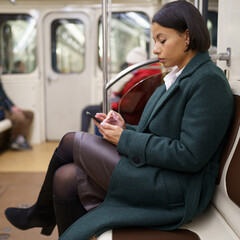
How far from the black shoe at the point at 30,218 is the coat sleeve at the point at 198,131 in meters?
0.68

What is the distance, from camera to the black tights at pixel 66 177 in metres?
1.26

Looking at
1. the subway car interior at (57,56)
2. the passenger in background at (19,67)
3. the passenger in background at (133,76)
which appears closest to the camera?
the passenger in background at (133,76)

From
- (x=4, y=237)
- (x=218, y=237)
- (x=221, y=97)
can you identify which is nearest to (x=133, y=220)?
(x=218, y=237)

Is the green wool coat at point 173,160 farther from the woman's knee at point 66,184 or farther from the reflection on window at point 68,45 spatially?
the reflection on window at point 68,45

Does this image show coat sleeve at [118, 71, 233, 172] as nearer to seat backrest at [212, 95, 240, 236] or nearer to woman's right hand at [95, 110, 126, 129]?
seat backrest at [212, 95, 240, 236]

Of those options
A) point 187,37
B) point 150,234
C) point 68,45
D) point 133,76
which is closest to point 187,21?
point 187,37

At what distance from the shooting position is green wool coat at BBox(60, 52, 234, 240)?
1042 millimetres

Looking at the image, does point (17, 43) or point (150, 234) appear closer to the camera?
point (150, 234)

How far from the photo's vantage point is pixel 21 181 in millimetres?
3219

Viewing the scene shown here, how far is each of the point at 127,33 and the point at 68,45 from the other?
3.28 feet

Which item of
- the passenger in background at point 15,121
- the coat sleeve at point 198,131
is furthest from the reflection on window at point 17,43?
the coat sleeve at point 198,131

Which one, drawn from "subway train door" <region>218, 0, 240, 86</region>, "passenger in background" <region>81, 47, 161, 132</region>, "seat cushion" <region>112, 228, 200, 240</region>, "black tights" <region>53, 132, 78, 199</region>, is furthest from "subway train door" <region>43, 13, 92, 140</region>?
"seat cushion" <region>112, 228, 200, 240</region>

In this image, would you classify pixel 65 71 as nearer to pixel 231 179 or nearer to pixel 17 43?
pixel 17 43

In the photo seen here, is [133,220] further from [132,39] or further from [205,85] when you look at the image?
[132,39]
